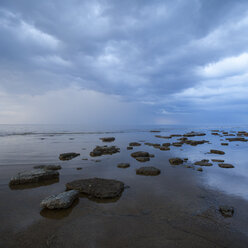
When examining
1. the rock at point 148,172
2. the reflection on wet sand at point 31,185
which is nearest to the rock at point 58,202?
the reflection on wet sand at point 31,185

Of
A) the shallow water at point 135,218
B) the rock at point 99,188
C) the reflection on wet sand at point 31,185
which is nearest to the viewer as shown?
the shallow water at point 135,218

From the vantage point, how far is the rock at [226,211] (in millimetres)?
4590

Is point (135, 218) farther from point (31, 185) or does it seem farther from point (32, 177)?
point (32, 177)

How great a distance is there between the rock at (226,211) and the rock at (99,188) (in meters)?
3.75

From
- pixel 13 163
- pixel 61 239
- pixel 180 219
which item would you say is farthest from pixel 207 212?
pixel 13 163

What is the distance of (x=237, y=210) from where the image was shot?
491 centimetres

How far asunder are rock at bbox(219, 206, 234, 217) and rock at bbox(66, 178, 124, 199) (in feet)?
12.3

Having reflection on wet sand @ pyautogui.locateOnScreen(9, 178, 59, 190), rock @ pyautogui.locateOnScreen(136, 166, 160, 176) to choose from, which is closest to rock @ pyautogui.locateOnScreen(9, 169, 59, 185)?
reflection on wet sand @ pyautogui.locateOnScreen(9, 178, 59, 190)

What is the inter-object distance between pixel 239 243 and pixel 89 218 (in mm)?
4091

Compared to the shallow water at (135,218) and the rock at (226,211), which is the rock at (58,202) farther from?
the rock at (226,211)

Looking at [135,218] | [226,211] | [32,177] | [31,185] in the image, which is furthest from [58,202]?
[226,211]

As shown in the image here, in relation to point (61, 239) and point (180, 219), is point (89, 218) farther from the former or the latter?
point (180, 219)

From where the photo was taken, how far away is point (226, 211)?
469 cm

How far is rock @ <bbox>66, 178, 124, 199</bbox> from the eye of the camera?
5.77 metres
